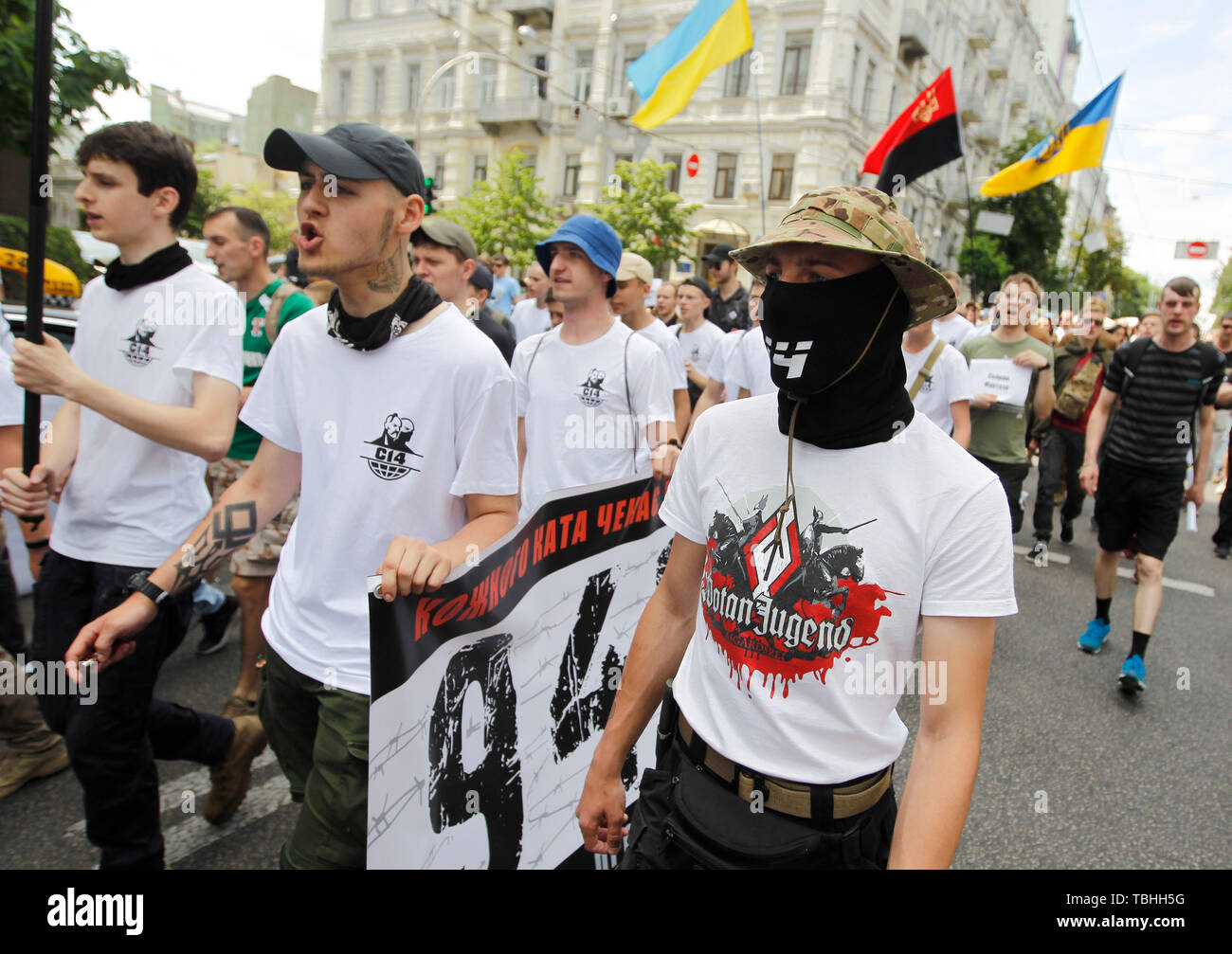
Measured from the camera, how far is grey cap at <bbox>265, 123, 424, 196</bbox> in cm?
196

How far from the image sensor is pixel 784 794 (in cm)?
154

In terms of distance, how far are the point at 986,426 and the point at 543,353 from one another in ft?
10.9

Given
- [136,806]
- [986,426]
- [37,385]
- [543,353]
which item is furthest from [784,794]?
[986,426]

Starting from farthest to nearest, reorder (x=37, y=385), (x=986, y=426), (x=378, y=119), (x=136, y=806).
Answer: (x=378, y=119), (x=986, y=426), (x=136, y=806), (x=37, y=385)

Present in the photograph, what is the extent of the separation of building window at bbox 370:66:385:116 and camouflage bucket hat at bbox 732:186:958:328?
44192 millimetres

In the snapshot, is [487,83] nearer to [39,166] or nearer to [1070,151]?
[1070,151]

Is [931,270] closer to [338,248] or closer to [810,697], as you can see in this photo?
[810,697]

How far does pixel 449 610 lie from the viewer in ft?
6.11

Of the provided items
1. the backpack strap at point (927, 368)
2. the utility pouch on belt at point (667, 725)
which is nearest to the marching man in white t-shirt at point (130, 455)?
the utility pouch on belt at point (667, 725)

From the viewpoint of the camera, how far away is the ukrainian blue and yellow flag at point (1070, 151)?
9484 millimetres

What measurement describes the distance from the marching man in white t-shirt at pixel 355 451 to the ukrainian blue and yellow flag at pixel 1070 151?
9.22m

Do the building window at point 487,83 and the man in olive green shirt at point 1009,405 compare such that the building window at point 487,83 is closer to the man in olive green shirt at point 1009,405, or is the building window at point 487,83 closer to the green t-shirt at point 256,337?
the man in olive green shirt at point 1009,405

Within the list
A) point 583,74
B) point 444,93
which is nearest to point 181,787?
point 583,74
